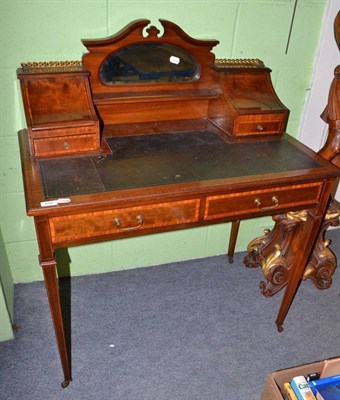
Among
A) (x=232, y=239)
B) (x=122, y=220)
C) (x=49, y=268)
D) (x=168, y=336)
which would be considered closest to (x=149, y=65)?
(x=122, y=220)

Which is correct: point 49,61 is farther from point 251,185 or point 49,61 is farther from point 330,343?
point 330,343

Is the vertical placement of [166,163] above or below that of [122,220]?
above

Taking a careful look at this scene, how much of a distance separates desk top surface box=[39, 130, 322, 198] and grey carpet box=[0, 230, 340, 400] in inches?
37.8

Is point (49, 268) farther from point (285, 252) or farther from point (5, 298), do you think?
point (285, 252)

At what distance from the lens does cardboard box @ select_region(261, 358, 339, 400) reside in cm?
150

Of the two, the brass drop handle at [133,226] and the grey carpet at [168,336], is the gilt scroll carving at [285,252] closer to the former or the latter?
the grey carpet at [168,336]

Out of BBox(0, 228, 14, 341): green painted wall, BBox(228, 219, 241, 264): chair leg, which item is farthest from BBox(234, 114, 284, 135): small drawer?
BBox(0, 228, 14, 341): green painted wall

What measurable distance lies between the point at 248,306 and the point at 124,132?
1.21m

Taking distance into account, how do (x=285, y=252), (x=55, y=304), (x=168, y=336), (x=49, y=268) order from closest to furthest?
(x=49, y=268) → (x=55, y=304) → (x=168, y=336) → (x=285, y=252)

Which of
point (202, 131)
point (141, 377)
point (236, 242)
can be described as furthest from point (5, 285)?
point (236, 242)

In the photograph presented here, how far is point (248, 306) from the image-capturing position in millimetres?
2291

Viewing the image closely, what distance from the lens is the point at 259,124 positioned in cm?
187

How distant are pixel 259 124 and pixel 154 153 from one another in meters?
0.54

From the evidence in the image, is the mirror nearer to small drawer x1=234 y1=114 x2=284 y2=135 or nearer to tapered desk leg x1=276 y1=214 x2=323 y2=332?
small drawer x1=234 y1=114 x2=284 y2=135
